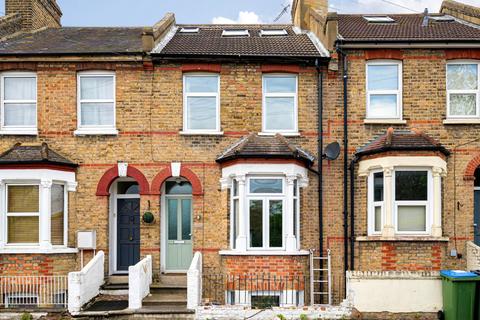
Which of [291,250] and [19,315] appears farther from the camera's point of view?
[291,250]

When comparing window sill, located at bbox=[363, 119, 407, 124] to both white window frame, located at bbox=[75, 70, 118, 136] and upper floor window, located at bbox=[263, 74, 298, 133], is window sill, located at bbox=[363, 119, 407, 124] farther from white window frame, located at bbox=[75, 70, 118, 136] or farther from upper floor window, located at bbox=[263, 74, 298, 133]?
white window frame, located at bbox=[75, 70, 118, 136]

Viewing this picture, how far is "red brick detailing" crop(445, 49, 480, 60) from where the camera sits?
51.3 ft

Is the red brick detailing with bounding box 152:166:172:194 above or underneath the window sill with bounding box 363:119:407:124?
underneath

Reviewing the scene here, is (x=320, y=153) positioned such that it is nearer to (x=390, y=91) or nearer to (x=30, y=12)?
(x=390, y=91)

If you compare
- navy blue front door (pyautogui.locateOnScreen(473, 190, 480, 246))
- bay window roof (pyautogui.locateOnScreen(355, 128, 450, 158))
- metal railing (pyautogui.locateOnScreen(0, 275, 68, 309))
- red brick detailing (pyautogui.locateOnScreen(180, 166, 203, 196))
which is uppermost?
bay window roof (pyautogui.locateOnScreen(355, 128, 450, 158))

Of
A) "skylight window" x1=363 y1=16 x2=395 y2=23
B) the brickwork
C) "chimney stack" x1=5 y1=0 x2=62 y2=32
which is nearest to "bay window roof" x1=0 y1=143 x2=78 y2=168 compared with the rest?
"chimney stack" x1=5 y1=0 x2=62 y2=32

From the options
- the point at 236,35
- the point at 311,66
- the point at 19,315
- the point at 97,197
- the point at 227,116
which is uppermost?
the point at 236,35

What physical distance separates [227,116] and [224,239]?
10.8 feet

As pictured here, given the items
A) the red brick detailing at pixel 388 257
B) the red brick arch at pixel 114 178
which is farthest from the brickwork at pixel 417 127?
the red brick arch at pixel 114 178

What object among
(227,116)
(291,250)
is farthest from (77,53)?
(291,250)

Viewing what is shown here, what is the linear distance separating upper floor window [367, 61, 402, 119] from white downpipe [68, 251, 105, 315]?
26.7 feet

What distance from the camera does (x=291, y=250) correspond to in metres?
14.6

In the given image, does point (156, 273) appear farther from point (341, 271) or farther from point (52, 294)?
point (341, 271)

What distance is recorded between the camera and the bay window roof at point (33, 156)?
14773 millimetres
